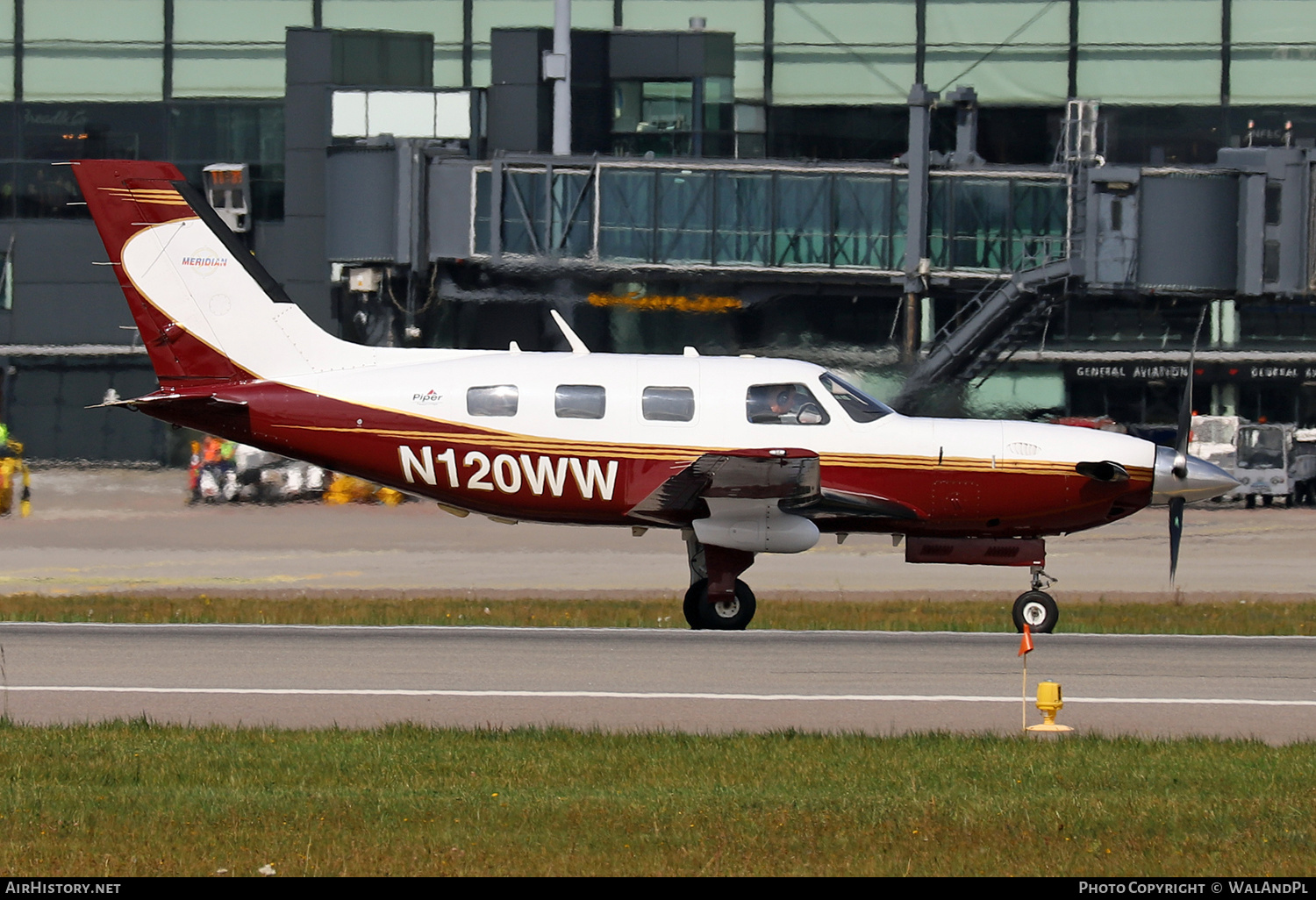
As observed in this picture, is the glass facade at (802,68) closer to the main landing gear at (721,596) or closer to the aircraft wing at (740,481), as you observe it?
the main landing gear at (721,596)

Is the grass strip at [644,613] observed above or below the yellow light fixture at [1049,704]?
below

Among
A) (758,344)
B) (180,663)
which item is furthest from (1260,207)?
(180,663)

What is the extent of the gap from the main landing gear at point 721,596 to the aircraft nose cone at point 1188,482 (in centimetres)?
469

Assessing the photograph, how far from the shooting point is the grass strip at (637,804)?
29.3 feet

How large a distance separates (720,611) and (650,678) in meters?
4.41

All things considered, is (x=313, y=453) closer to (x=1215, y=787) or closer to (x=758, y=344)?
(x=1215, y=787)

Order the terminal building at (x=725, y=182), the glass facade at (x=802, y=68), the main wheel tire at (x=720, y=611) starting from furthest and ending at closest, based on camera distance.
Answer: the glass facade at (x=802, y=68), the terminal building at (x=725, y=182), the main wheel tire at (x=720, y=611)

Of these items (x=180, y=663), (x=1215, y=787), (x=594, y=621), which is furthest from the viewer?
(x=594, y=621)

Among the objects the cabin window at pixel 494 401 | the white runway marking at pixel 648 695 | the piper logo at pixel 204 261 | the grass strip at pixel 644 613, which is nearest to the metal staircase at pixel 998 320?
the grass strip at pixel 644 613

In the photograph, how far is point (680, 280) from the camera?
49.0m

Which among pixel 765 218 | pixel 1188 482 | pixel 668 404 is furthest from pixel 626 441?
pixel 765 218

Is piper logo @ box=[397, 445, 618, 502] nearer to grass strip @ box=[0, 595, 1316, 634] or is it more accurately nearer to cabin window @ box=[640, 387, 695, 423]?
cabin window @ box=[640, 387, 695, 423]

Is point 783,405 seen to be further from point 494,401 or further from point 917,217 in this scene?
point 917,217
